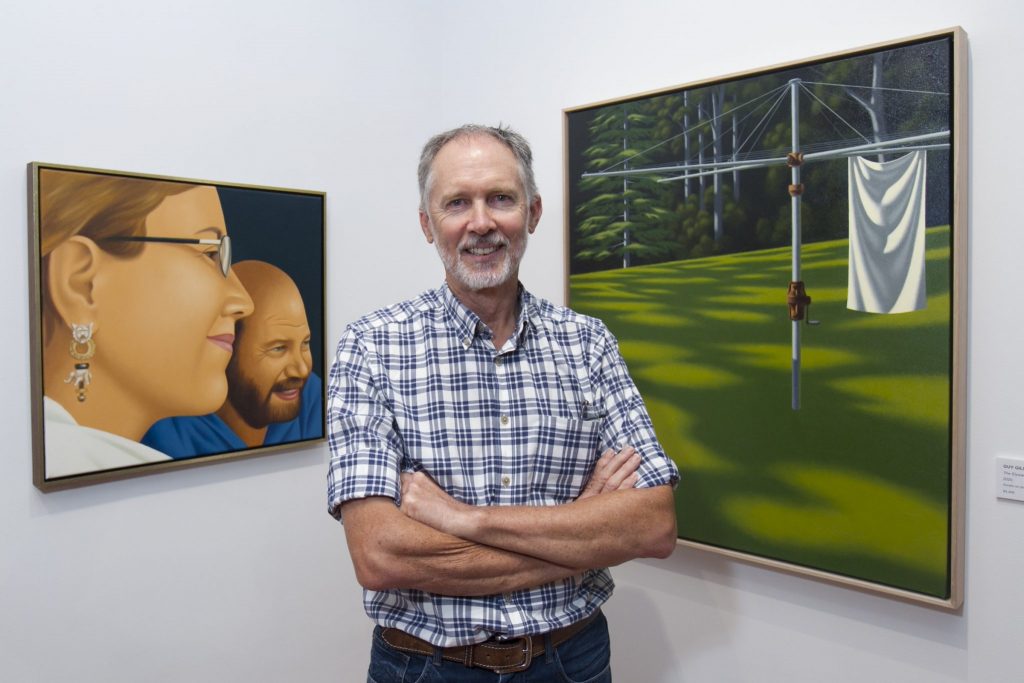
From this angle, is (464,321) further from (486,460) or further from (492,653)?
(492,653)

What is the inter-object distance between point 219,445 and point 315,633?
0.65 meters

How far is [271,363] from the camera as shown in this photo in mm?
1963

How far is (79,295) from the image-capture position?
5.33 feet

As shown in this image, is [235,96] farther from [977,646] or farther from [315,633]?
[977,646]

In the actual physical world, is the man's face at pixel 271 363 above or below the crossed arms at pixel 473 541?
above

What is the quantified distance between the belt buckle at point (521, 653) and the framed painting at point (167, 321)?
95 cm

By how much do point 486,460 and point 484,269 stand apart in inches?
14.2

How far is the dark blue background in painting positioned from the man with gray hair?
0.63 metres

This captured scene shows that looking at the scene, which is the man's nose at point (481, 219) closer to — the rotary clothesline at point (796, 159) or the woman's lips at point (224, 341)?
the rotary clothesline at point (796, 159)

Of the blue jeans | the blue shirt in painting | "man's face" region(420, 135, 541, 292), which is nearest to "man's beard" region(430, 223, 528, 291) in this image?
"man's face" region(420, 135, 541, 292)

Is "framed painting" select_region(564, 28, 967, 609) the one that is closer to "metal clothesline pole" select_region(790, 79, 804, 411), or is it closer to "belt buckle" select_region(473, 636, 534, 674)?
"metal clothesline pole" select_region(790, 79, 804, 411)

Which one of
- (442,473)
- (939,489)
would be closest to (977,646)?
(939,489)

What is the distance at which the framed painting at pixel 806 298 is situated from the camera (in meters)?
1.45

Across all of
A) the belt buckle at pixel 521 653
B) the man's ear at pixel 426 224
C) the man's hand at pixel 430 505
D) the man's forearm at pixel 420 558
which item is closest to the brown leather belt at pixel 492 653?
the belt buckle at pixel 521 653
